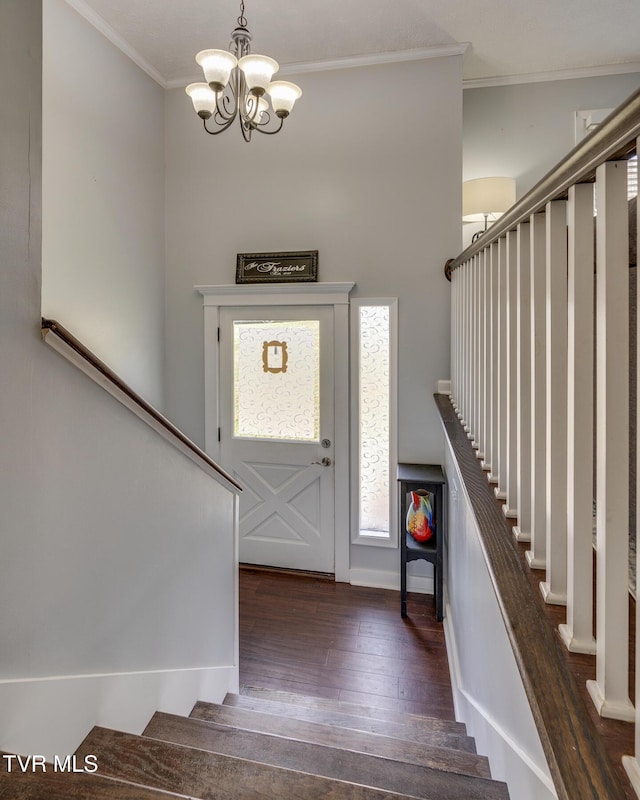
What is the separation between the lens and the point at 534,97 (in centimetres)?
352

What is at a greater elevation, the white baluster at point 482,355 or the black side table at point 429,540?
the white baluster at point 482,355

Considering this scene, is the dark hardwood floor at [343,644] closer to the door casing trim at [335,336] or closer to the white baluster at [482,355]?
the door casing trim at [335,336]

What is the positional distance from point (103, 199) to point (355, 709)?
338cm

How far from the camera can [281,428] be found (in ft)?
12.1

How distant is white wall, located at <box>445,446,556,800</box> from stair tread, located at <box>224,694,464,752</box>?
10cm

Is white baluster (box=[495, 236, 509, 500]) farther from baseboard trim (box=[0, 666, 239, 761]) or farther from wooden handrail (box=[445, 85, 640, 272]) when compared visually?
baseboard trim (box=[0, 666, 239, 761])

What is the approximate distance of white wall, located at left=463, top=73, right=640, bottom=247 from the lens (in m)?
3.44

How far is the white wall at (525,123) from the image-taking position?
344 centimetres

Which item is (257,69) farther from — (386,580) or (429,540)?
(386,580)

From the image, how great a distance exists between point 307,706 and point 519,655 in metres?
1.94

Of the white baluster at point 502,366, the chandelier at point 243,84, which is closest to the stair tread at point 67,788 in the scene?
the white baluster at point 502,366

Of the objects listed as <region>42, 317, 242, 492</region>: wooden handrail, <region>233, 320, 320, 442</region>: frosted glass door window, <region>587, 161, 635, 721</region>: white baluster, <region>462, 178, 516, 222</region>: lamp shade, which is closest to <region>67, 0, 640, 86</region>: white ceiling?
<region>462, 178, 516, 222</region>: lamp shade

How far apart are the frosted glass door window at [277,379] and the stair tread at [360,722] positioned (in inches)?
71.9

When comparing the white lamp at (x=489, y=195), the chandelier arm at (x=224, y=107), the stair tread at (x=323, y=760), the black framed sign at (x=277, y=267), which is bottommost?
the stair tread at (x=323, y=760)
